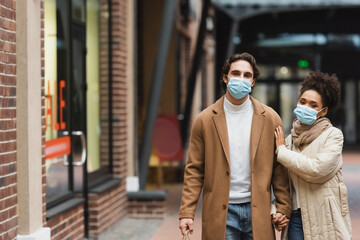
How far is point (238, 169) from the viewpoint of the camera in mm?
4082

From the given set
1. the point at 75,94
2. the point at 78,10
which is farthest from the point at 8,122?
the point at 78,10

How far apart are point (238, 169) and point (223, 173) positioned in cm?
10

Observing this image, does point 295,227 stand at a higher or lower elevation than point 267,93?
lower

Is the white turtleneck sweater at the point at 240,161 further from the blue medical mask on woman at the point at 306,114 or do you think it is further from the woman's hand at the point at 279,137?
the blue medical mask on woman at the point at 306,114

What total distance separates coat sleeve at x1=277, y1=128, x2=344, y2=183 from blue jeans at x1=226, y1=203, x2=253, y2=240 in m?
0.36

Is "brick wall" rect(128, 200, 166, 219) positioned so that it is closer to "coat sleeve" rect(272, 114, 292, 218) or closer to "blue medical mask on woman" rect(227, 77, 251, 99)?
"coat sleeve" rect(272, 114, 292, 218)

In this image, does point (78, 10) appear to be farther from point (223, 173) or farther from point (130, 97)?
point (223, 173)

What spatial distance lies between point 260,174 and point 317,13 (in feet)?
72.1

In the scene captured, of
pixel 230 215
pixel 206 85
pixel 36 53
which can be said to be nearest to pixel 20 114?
pixel 36 53

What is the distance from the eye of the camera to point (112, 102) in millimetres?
9508

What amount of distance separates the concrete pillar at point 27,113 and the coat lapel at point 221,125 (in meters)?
1.80

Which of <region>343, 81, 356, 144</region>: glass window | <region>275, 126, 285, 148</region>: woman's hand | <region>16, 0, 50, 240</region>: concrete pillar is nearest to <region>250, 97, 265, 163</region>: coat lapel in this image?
<region>275, 126, 285, 148</region>: woman's hand

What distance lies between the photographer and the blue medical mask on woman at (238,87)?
403 cm

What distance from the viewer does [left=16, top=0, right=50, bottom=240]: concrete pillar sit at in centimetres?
529
